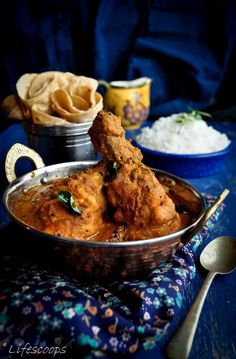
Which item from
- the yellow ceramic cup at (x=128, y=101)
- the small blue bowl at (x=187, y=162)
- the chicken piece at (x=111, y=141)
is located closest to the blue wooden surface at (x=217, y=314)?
the small blue bowl at (x=187, y=162)

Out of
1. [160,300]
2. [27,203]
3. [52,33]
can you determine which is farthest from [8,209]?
[52,33]

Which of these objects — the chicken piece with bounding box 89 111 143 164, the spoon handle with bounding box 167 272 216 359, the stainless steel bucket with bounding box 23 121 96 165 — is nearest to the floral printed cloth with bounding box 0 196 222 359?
the spoon handle with bounding box 167 272 216 359

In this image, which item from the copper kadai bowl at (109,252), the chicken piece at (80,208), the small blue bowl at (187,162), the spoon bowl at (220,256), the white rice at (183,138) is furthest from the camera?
the white rice at (183,138)

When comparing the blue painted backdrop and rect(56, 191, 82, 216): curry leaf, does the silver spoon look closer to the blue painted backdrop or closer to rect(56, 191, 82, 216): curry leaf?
rect(56, 191, 82, 216): curry leaf

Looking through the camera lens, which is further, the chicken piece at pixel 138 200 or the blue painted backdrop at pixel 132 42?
the blue painted backdrop at pixel 132 42

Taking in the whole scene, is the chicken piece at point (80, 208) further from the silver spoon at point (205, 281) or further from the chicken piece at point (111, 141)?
the silver spoon at point (205, 281)

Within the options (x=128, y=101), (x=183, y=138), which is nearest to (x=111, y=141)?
(x=183, y=138)
